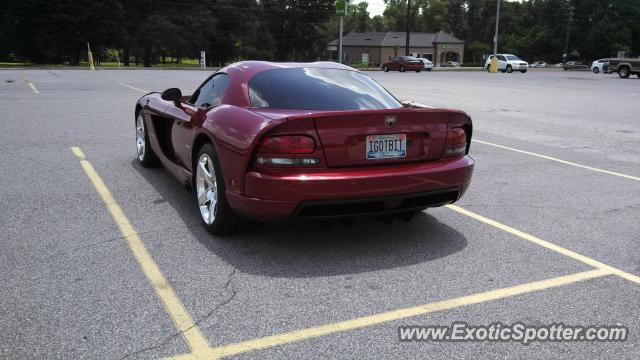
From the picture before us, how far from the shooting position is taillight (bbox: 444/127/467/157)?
13.6 ft

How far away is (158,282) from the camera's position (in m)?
3.42

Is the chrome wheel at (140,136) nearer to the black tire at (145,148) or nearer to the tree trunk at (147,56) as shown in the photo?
the black tire at (145,148)

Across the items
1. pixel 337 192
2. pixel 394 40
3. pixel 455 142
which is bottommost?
pixel 337 192

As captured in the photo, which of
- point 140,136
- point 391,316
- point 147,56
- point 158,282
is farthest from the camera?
point 147,56

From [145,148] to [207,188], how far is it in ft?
7.97

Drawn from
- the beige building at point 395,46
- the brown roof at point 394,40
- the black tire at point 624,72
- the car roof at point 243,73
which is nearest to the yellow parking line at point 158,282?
the car roof at point 243,73

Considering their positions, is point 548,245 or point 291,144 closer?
point 291,144

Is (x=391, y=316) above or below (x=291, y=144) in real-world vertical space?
below

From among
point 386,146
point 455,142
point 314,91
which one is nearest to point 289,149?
point 386,146

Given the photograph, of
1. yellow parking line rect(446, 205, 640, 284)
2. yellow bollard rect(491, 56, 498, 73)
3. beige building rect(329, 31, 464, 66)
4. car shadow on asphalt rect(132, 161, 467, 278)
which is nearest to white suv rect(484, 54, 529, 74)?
yellow bollard rect(491, 56, 498, 73)

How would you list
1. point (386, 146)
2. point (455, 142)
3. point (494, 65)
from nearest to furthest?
point (386, 146)
point (455, 142)
point (494, 65)

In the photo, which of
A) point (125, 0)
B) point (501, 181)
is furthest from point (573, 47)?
point (501, 181)

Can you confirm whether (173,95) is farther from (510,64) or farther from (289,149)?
(510,64)
